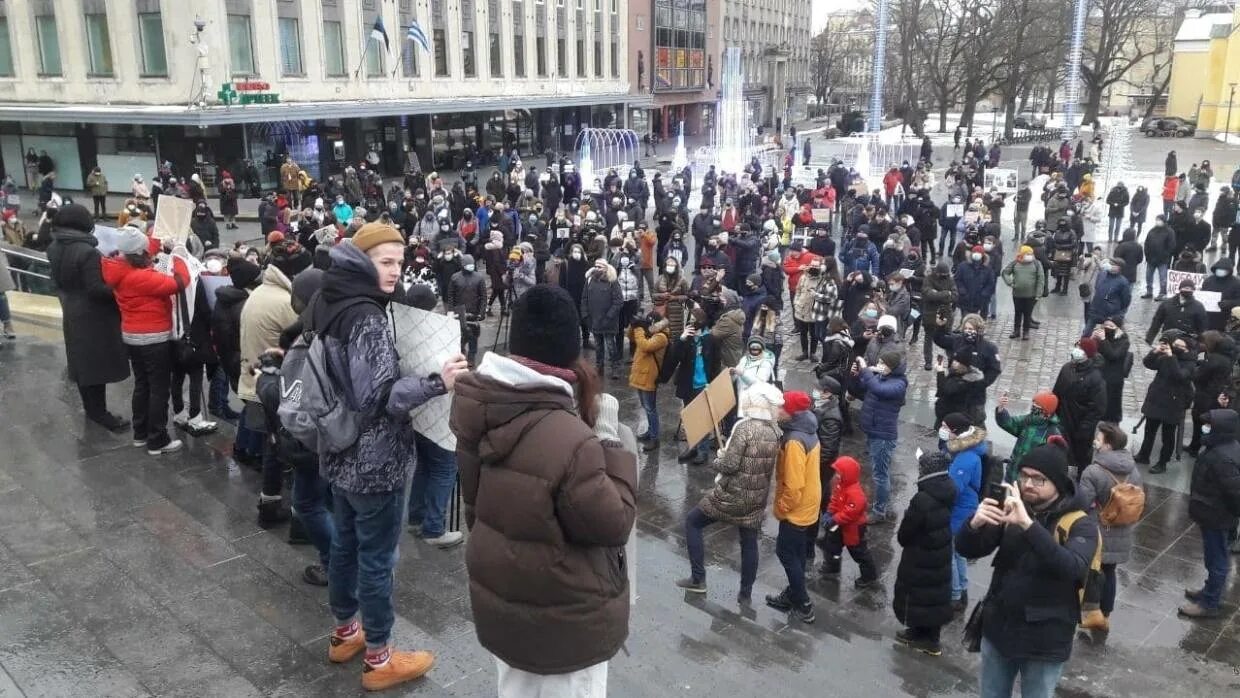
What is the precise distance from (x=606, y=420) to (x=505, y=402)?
0.42 m

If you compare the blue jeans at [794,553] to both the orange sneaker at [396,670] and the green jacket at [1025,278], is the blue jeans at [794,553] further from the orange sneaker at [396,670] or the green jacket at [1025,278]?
the green jacket at [1025,278]

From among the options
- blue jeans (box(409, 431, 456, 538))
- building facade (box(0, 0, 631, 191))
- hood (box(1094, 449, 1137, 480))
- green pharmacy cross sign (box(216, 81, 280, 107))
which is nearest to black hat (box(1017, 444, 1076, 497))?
hood (box(1094, 449, 1137, 480))

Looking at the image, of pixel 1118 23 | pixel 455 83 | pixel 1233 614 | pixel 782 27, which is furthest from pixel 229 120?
pixel 782 27

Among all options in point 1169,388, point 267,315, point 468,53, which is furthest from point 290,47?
point 1169,388

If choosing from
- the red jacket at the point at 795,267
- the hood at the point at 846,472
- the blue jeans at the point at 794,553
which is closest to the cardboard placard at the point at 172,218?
the blue jeans at the point at 794,553

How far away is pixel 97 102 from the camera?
32.2m

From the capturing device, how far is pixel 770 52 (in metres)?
83.0

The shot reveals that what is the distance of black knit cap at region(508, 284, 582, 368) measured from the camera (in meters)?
2.93

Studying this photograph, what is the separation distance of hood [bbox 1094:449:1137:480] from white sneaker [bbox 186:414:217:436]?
23.8ft

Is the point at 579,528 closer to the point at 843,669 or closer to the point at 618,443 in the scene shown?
the point at 618,443

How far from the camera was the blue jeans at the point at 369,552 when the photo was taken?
4098 millimetres

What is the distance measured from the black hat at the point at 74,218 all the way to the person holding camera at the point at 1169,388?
10279 mm

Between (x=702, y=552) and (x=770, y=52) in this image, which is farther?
(x=770, y=52)

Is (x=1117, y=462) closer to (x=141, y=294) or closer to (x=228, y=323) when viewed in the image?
(x=228, y=323)
